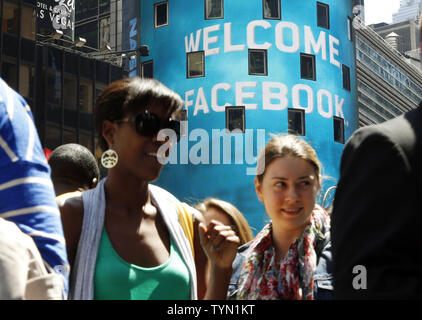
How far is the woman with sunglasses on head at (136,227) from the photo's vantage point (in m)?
2.85

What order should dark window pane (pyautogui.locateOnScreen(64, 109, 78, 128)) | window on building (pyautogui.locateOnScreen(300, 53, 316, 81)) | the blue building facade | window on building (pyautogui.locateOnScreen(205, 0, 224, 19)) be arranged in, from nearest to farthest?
the blue building facade < window on building (pyautogui.locateOnScreen(205, 0, 224, 19)) < window on building (pyautogui.locateOnScreen(300, 53, 316, 81)) < dark window pane (pyautogui.locateOnScreen(64, 109, 78, 128))

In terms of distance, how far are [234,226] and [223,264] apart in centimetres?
318

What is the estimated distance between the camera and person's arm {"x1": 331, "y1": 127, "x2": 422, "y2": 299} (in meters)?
1.81

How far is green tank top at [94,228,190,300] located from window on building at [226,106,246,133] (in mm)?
23822

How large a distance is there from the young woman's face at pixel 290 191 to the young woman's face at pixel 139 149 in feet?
3.24

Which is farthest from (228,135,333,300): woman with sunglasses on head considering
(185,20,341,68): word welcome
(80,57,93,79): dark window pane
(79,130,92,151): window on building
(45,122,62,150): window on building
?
(80,57,93,79): dark window pane

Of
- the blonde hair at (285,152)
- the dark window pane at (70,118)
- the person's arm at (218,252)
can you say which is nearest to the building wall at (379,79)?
the dark window pane at (70,118)

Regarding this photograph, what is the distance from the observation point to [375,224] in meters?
1.86

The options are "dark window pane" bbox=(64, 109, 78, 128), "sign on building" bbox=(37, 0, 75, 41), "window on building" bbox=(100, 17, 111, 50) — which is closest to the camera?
"sign on building" bbox=(37, 0, 75, 41)

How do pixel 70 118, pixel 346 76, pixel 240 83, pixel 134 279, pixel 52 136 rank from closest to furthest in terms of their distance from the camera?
pixel 134 279 → pixel 240 83 → pixel 346 76 → pixel 52 136 → pixel 70 118

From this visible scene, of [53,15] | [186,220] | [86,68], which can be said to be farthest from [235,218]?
[86,68]

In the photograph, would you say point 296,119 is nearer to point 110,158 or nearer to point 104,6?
point 110,158

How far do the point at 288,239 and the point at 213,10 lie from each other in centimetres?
2496

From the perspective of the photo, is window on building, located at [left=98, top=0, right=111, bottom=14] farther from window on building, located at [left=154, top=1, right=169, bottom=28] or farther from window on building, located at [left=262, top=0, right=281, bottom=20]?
window on building, located at [left=262, top=0, right=281, bottom=20]
